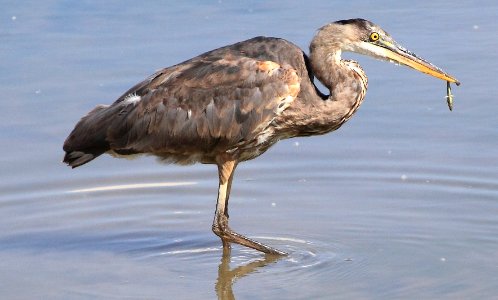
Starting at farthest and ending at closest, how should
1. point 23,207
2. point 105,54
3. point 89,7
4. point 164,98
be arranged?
1. point 89,7
2. point 105,54
3. point 23,207
4. point 164,98

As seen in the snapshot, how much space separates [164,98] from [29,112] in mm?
2819

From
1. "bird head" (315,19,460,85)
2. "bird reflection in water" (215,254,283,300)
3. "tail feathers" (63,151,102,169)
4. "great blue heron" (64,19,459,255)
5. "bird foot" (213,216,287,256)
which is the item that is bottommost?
"bird reflection in water" (215,254,283,300)

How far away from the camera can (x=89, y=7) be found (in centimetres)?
1508

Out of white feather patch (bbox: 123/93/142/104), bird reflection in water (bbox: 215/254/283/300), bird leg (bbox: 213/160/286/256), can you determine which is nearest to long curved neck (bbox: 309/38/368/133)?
bird leg (bbox: 213/160/286/256)

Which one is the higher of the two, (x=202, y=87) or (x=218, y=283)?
(x=202, y=87)

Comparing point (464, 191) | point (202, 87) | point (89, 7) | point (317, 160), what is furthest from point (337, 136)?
point (89, 7)

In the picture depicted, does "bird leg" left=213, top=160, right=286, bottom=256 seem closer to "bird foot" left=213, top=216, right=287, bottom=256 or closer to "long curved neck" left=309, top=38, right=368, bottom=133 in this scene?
"bird foot" left=213, top=216, right=287, bottom=256

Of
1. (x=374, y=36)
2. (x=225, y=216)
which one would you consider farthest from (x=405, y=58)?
(x=225, y=216)

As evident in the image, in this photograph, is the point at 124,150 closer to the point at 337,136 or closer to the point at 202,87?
the point at 202,87

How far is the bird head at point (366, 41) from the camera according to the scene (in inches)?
385

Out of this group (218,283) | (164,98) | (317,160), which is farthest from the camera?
(317,160)

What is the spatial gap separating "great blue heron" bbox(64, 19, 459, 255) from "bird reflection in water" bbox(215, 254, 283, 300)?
9 cm

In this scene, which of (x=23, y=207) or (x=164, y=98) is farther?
(x=23, y=207)

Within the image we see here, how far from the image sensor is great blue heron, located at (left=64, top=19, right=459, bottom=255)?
379 inches
